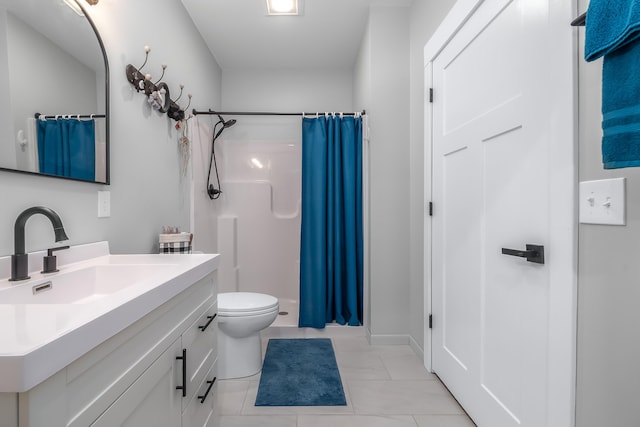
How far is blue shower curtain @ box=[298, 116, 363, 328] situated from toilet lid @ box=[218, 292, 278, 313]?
1.96 ft

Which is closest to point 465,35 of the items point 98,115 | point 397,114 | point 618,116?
point 397,114

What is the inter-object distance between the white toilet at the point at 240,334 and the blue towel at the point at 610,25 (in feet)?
6.20

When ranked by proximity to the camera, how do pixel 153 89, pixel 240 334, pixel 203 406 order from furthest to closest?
pixel 240 334
pixel 153 89
pixel 203 406

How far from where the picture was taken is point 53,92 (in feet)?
3.84

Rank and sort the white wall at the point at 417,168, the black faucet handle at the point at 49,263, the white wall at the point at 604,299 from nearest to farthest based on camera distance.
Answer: the white wall at the point at 604,299, the black faucet handle at the point at 49,263, the white wall at the point at 417,168

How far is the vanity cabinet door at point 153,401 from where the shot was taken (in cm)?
68

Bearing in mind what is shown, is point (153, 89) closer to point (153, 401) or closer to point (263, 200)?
point (153, 401)

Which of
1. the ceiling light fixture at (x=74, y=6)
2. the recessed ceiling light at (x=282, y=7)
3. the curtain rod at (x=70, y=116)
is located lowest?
the curtain rod at (x=70, y=116)

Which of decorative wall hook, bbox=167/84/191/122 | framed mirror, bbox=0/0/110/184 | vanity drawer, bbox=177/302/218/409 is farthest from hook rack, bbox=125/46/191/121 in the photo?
vanity drawer, bbox=177/302/218/409

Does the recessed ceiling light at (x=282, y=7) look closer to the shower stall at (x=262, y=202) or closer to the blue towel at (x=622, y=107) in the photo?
the shower stall at (x=262, y=202)

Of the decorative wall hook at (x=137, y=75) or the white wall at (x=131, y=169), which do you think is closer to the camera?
the white wall at (x=131, y=169)

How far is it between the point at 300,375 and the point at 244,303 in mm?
567

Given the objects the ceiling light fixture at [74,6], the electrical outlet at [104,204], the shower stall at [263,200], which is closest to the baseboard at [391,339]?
the shower stall at [263,200]

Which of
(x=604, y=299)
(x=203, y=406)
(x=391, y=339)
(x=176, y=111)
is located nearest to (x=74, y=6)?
(x=176, y=111)
